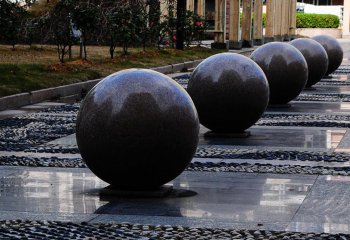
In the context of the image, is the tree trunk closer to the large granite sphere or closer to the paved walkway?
the paved walkway

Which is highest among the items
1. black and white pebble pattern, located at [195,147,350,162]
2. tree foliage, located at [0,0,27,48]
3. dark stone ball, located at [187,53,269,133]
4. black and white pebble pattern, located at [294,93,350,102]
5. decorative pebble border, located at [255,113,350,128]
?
tree foliage, located at [0,0,27,48]

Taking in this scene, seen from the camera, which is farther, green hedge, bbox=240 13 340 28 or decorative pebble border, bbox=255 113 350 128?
green hedge, bbox=240 13 340 28

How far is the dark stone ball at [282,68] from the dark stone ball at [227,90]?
4289 millimetres

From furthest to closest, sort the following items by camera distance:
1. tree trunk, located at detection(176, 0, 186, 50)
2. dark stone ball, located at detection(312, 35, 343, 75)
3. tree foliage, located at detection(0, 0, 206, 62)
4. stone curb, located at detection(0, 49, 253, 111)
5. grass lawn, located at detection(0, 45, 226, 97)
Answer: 1. tree trunk, located at detection(176, 0, 186, 50)
2. dark stone ball, located at detection(312, 35, 343, 75)
3. tree foliage, located at detection(0, 0, 206, 62)
4. grass lawn, located at detection(0, 45, 226, 97)
5. stone curb, located at detection(0, 49, 253, 111)

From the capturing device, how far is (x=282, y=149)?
555 inches

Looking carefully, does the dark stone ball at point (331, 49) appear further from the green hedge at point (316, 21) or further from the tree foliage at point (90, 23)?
the green hedge at point (316, 21)

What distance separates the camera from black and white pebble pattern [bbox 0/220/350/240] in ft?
27.5

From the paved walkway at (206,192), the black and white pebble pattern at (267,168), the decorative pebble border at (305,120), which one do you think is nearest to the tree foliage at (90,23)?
the decorative pebble border at (305,120)

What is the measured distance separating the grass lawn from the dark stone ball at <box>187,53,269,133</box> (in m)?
6.15

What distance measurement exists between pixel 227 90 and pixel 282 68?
4976 mm

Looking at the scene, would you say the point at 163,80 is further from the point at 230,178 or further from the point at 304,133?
the point at 304,133

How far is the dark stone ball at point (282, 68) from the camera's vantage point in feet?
64.4

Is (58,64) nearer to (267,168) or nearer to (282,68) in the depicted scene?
(282,68)

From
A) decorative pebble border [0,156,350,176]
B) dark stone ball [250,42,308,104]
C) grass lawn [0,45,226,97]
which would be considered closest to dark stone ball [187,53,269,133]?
decorative pebble border [0,156,350,176]
